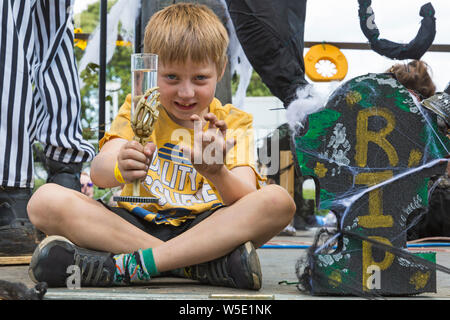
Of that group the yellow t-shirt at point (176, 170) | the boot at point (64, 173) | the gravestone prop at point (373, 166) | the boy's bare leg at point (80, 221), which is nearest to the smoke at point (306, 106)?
the gravestone prop at point (373, 166)

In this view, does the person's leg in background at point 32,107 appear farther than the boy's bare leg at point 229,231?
Yes

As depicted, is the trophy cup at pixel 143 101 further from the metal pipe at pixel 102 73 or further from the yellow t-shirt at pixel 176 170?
the metal pipe at pixel 102 73

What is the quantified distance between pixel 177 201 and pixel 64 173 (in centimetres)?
76

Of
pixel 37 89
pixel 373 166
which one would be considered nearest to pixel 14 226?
pixel 37 89

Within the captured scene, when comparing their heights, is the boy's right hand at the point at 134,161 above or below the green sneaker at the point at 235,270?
above

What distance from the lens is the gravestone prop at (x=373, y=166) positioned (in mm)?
1211

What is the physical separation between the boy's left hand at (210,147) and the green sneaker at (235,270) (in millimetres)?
221

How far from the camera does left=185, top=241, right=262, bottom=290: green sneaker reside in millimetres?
1298

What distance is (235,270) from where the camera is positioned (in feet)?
4.36

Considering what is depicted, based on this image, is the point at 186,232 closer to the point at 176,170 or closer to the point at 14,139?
the point at 176,170

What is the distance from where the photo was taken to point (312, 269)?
47.1 inches

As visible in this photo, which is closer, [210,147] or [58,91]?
[210,147]

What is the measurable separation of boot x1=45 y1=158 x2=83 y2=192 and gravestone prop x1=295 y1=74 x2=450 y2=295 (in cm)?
115

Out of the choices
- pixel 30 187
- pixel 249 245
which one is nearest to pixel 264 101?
pixel 30 187
